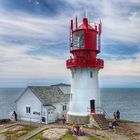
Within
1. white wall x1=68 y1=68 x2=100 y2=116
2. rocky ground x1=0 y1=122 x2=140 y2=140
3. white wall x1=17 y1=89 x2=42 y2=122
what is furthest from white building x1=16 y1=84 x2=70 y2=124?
rocky ground x1=0 y1=122 x2=140 y2=140

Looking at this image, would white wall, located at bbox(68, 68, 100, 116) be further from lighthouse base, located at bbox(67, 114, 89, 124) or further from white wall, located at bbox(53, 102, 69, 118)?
white wall, located at bbox(53, 102, 69, 118)

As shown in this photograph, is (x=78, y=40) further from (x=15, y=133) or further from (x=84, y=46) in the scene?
(x=15, y=133)

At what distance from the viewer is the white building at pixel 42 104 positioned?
38.3 metres

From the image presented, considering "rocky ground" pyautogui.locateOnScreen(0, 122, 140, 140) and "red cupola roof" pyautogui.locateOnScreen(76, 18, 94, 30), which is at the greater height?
"red cupola roof" pyautogui.locateOnScreen(76, 18, 94, 30)

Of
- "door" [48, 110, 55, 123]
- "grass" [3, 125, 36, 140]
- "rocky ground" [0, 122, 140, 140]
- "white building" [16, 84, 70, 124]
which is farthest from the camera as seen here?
"white building" [16, 84, 70, 124]

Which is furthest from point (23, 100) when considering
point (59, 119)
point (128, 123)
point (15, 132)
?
point (128, 123)

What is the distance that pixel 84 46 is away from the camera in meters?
35.6

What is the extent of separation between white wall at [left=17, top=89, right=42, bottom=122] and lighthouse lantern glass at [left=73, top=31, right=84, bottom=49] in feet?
31.1

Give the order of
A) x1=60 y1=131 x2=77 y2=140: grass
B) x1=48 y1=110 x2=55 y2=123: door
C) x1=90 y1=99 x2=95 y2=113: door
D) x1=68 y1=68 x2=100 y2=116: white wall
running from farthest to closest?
1. x1=48 y1=110 x2=55 y2=123: door
2. x1=90 y1=99 x2=95 y2=113: door
3. x1=68 y1=68 x2=100 y2=116: white wall
4. x1=60 y1=131 x2=77 y2=140: grass

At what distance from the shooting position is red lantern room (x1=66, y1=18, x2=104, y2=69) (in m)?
35.6

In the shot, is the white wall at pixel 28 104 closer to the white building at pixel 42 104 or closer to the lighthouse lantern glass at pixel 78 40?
the white building at pixel 42 104

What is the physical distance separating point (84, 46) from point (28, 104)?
12087mm

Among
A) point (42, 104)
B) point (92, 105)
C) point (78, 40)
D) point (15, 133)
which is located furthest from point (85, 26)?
point (15, 133)

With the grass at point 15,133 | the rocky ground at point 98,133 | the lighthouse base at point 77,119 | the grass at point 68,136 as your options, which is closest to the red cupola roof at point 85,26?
the lighthouse base at point 77,119
